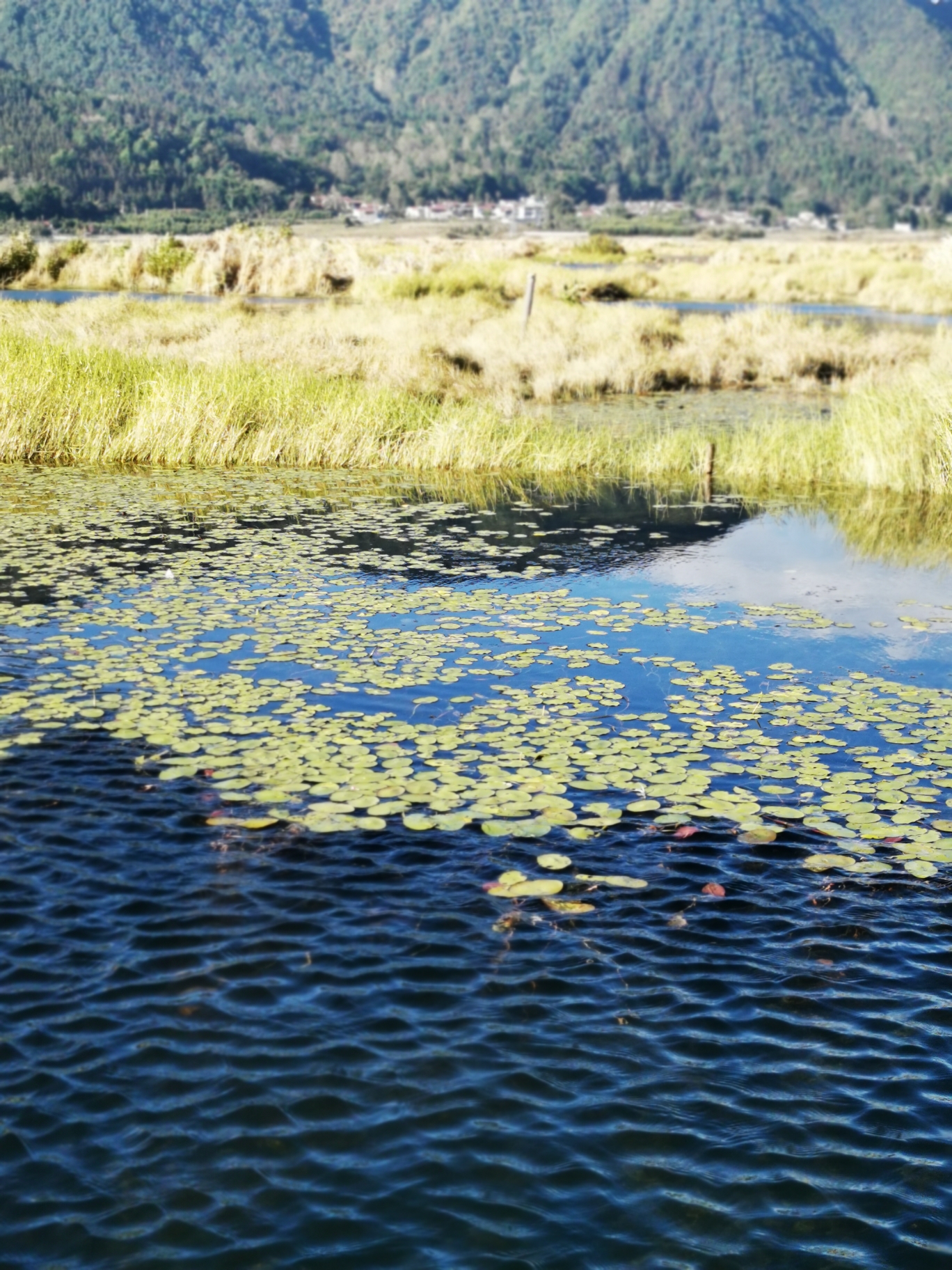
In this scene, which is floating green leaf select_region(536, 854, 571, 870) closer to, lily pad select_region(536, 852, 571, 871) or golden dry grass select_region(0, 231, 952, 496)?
lily pad select_region(536, 852, 571, 871)

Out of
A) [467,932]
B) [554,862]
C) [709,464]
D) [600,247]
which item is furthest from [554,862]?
[600,247]

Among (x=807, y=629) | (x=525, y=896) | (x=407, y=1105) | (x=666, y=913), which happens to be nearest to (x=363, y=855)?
(x=525, y=896)

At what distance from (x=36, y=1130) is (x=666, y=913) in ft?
7.08

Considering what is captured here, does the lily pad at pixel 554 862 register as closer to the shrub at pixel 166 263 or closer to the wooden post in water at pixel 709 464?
the wooden post in water at pixel 709 464

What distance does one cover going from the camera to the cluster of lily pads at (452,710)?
207 inches

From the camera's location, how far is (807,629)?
325 inches

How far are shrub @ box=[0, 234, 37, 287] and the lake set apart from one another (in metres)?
27.7

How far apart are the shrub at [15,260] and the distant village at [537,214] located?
257ft

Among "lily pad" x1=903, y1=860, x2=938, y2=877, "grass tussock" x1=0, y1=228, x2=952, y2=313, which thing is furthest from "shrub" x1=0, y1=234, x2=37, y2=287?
"lily pad" x1=903, y1=860, x2=938, y2=877

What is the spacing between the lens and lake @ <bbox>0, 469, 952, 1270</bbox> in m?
3.21

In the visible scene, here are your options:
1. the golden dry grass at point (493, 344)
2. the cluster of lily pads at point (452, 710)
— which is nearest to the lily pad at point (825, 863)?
the cluster of lily pads at point (452, 710)

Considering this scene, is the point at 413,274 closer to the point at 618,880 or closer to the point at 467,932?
the point at 618,880

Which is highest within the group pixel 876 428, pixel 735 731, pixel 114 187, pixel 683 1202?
pixel 114 187

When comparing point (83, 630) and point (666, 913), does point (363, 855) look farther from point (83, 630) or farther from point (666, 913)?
point (83, 630)
